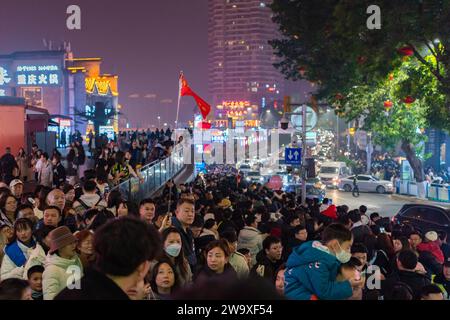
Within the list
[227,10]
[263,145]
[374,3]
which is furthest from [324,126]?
[227,10]

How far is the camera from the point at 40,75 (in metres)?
54.2

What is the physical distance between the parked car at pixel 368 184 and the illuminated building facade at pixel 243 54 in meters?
148

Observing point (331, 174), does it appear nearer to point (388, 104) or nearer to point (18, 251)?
point (388, 104)

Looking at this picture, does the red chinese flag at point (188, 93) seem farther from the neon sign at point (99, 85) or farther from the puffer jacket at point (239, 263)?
the neon sign at point (99, 85)

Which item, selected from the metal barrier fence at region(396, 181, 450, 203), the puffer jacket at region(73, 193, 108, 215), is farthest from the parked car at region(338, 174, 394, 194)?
the puffer jacket at region(73, 193, 108, 215)

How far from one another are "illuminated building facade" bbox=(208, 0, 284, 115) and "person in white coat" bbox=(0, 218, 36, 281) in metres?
179

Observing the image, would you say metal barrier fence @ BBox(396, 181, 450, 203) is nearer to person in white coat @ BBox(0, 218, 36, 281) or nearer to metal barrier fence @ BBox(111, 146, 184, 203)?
metal barrier fence @ BBox(111, 146, 184, 203)

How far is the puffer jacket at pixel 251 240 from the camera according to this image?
25.6 ft

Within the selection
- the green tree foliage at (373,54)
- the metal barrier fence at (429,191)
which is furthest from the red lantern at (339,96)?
the metal barrier fence at (429,191)

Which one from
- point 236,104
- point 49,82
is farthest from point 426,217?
point 236,104

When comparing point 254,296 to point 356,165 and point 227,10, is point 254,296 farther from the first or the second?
point 227,10

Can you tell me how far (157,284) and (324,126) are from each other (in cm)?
8945

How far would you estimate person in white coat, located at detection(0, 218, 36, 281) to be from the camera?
507cm

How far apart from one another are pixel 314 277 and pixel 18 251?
130 inches
